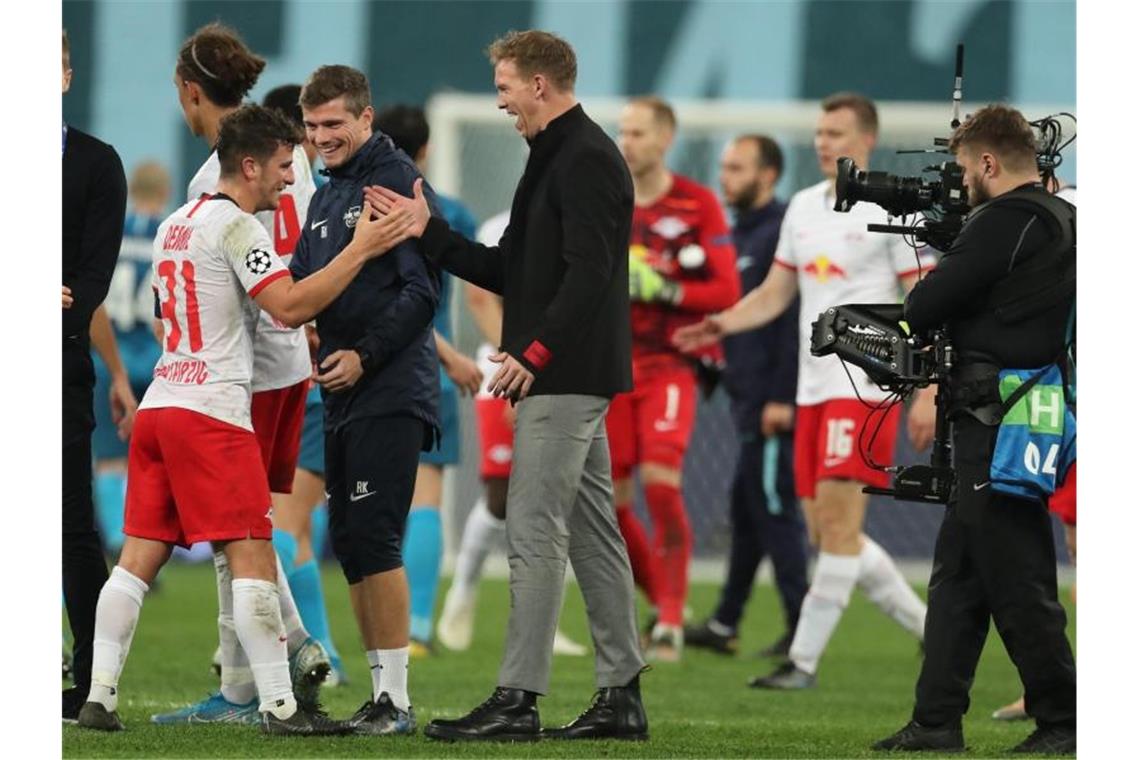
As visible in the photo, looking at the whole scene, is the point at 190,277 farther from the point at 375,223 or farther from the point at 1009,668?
the point at 1009,668

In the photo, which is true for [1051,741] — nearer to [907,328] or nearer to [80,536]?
[907,328]

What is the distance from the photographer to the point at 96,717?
5.56 metres

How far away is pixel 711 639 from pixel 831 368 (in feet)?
6.24

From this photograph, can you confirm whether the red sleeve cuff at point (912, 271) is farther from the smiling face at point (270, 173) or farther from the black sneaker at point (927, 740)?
the smiling face at point (270, 173)

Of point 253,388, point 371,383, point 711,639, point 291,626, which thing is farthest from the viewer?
point 711,639

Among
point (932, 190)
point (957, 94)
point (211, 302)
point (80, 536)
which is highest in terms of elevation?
point (957, 94)

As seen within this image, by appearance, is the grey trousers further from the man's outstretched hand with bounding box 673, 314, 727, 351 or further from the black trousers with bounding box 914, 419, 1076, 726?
the man's outstretched hand with bounding box 673, 314, 727, 351

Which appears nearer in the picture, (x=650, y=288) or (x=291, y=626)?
(x=291, y=626)

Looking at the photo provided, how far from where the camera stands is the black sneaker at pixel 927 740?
5699 mm

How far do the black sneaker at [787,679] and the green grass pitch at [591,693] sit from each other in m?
0.08

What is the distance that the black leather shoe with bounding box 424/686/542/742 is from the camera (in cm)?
553

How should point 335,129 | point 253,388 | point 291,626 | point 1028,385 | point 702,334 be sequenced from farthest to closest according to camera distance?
point 702,334, point 291,626, point 253,388, point 335,129, point 1028,385

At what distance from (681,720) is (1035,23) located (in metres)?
9.37

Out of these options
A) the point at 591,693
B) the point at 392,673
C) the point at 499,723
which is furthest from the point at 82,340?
the point at 591,693
